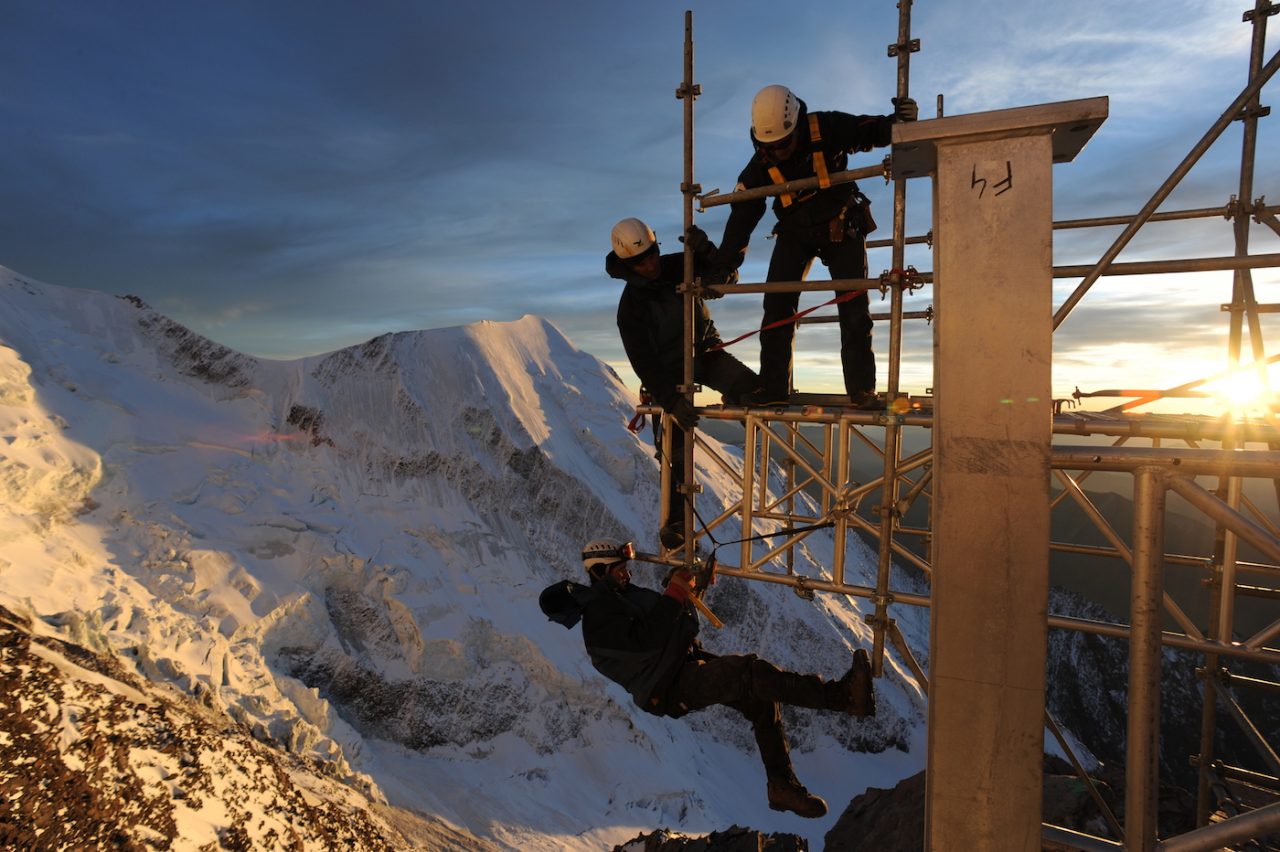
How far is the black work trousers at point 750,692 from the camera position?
5539mm

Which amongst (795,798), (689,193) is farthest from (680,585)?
(689,193)

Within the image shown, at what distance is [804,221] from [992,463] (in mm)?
4251

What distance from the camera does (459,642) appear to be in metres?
30.3

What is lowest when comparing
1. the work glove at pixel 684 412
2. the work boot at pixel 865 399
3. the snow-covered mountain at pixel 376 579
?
the snow-covered mountain at pixel 376 579

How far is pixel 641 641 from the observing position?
5895mm

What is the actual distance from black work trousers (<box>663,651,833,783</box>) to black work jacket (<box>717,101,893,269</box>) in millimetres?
3646

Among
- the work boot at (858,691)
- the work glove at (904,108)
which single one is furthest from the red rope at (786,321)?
the work boot at (858,691)

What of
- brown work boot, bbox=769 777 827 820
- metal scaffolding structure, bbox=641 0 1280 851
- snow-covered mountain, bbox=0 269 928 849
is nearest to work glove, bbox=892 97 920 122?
metal scaffolding structure, bbox=641 0 1280 851

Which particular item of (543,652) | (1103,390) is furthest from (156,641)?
(1103,390)

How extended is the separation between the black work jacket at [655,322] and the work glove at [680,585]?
5.86 ft

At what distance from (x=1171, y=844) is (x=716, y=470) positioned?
151ft

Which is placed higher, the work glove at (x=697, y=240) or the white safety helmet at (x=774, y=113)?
the white safety helmet at (x=774, y=113)

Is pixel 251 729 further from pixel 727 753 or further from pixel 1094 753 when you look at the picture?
pixel 1094 753

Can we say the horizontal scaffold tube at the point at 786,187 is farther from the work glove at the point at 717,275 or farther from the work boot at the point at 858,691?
the work boot at the point at 858,691
